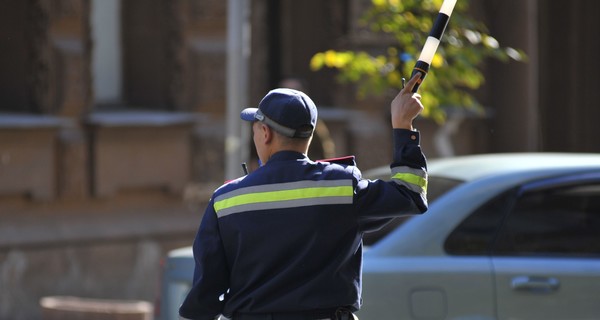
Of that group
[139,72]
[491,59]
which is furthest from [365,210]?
[491,59]

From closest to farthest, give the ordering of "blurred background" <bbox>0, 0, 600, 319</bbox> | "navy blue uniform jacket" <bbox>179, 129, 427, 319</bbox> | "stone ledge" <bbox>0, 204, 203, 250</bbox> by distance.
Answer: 1. "navy blue uniform jacket" <bbox>179, 129, 427, 319</bbox>
2. "stone ledge" <bbox>0, 204, 203, 250</bbox>
3. "blurred background" <bbox>0, 0, 600, 319</bbox>

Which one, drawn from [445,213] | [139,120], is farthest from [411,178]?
[139,120]

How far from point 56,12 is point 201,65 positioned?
5.15ft

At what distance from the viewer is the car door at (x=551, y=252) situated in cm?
593

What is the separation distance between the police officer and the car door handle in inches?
78.3

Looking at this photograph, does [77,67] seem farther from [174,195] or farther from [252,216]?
[252,216]

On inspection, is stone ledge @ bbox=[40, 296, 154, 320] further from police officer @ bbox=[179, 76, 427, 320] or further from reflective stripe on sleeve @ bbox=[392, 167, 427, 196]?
reflective stripe on sleeve @ bbox=[392, 167, 427, 196]

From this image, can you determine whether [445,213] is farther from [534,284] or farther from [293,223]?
[293,223]

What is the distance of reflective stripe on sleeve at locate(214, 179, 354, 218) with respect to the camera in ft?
13.2

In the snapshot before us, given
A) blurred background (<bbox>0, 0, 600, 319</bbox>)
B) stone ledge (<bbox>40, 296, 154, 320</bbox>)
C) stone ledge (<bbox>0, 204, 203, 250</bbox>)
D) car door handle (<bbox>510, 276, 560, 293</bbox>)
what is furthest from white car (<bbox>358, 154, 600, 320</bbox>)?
stone ledge (<bbox>0, 204, 203, 250</bbox>)

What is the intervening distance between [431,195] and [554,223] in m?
0.59

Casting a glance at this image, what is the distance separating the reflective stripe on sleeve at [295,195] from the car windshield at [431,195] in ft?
6.94

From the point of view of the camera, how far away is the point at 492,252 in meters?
6.05

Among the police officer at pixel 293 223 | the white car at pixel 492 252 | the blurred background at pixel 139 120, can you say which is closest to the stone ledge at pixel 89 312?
the blurred background at pixel 139 120
